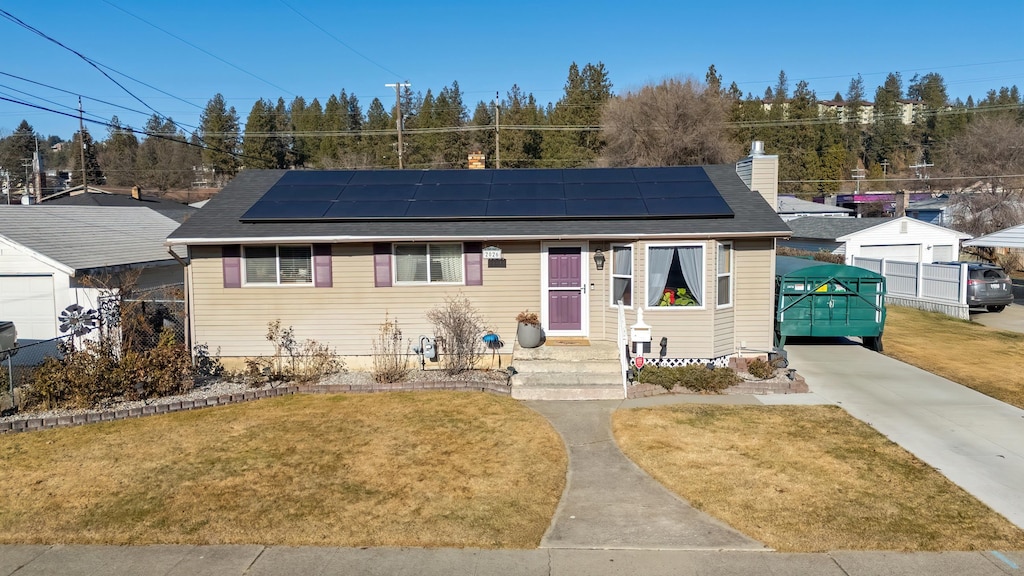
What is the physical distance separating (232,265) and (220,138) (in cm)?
6133

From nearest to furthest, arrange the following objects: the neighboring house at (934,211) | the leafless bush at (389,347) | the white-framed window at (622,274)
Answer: the white-framed window at (622,274) → the leafless bush at (389,347) → the neighboring house at (934,211)

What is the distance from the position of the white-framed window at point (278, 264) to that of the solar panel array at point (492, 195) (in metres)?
0.64

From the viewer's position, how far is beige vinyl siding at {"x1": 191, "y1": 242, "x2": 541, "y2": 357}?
1338 cm

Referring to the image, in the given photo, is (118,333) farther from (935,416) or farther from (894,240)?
(894,240)

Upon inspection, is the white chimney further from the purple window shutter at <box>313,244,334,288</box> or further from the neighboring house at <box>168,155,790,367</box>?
the purple window shutter at <box>313,244,334,288</box>

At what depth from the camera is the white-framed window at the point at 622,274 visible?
13.0 m

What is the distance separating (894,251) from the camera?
93.6ft

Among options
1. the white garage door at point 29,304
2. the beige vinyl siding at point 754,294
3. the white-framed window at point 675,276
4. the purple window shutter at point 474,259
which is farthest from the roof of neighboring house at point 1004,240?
the white garage door at point 29,304

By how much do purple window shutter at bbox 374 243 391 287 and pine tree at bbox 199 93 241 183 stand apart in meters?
58.3

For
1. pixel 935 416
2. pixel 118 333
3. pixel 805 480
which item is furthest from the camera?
pixel 118 333

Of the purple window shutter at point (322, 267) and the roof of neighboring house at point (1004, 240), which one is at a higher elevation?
the roof of neighboring house at point (1004, 240)

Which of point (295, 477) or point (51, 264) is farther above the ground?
point (51, 264)

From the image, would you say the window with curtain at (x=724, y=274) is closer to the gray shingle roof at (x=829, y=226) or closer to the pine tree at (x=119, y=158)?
the gray shingle roof at (x=829, y=226)

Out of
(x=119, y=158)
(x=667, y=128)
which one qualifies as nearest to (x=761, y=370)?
(x=667, y=128)
